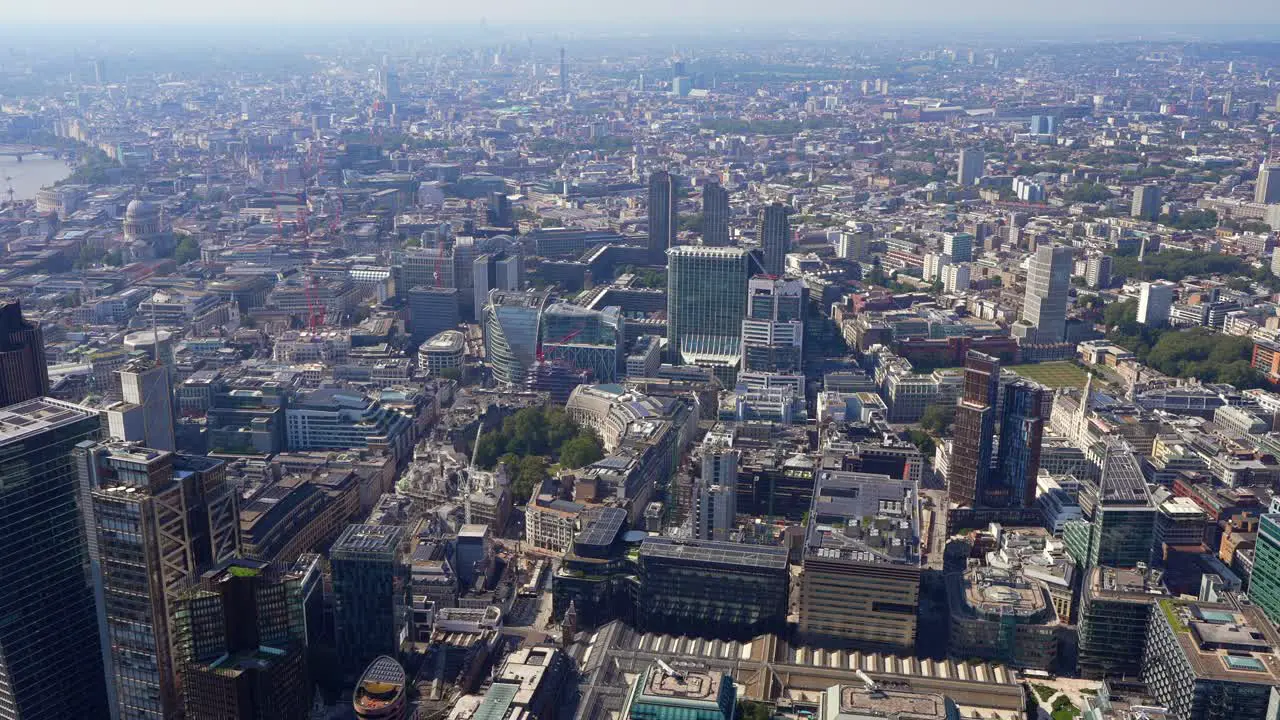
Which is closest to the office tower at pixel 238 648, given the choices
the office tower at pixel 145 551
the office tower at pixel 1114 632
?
the office tower at pixel 145 551

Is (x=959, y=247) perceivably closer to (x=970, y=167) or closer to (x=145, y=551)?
(x=970, y=167)

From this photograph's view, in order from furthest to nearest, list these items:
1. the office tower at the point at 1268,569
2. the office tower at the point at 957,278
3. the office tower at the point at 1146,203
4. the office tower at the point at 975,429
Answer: the office tower at the point at 1146,203 < the office tower at the point at 957,278 < the office tower at the point at 975,429 < the office tower at the point at 1268,569

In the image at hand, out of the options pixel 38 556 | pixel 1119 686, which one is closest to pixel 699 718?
pixel 1119 686

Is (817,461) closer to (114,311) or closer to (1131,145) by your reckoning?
(114,311)

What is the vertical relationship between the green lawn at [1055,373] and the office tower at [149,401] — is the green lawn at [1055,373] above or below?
below

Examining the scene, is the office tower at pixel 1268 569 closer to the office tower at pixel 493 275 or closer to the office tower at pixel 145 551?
the office tower at pixel 145 551

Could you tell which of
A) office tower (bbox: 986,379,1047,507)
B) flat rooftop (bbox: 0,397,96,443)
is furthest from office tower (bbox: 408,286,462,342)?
flat rooftop (bbox: 0,397,96,443)
